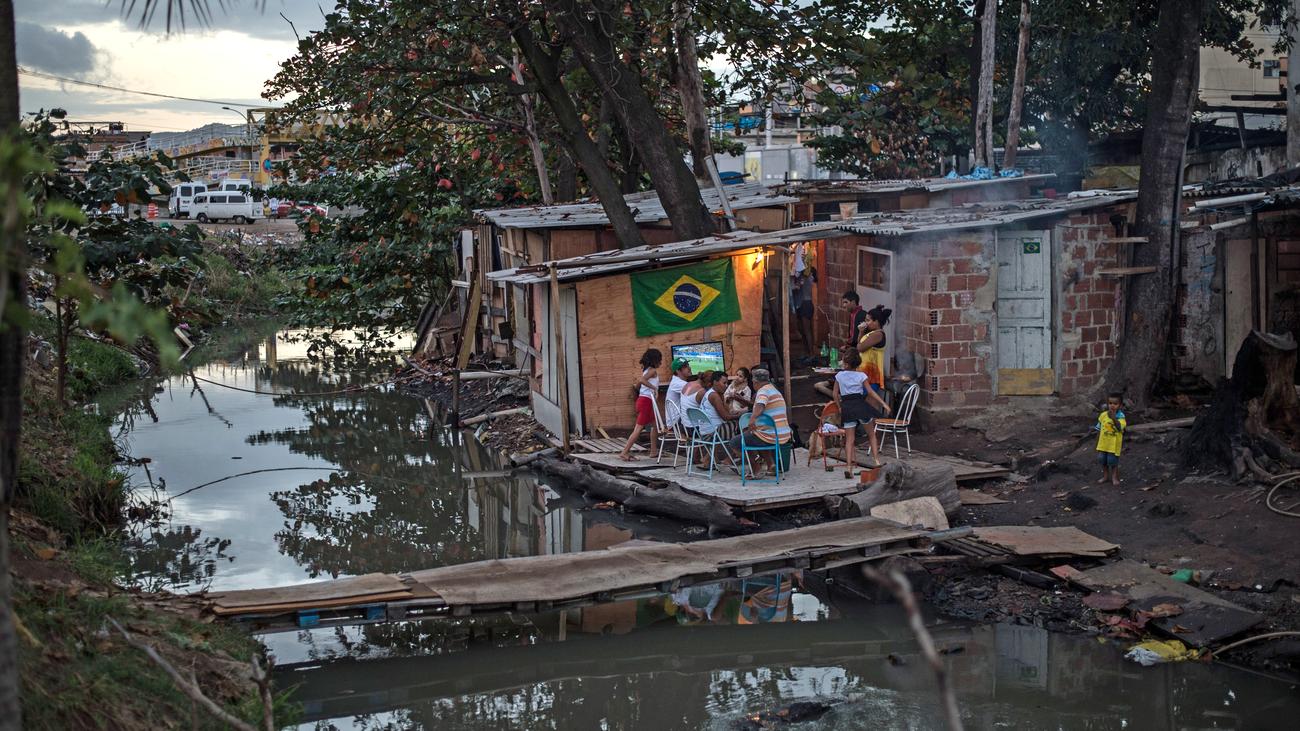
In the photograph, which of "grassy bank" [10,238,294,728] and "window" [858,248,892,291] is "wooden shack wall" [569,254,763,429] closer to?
"window" [858,248,892,291]

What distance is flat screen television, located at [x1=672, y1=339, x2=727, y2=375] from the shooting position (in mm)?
15266

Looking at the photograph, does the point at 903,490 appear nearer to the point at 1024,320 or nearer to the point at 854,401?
the point at 854,401

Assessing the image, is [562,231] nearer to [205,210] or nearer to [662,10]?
[662,10]

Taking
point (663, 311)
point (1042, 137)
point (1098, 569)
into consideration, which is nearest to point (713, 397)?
point (663, 311)

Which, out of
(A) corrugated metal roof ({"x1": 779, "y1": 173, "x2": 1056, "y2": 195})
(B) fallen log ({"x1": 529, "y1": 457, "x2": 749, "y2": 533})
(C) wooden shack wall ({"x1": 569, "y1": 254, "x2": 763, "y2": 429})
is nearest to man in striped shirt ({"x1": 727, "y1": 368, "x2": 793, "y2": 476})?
(B) fallen log ({"x1": 529, "y1": 457, "x2": 749, "y2": 533})

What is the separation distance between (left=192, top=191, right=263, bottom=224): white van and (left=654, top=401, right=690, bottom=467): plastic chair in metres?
38.2

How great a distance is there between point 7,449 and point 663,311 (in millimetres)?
8783

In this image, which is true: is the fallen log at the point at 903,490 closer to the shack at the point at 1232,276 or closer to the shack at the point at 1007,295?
the shack at the point at 1007,295

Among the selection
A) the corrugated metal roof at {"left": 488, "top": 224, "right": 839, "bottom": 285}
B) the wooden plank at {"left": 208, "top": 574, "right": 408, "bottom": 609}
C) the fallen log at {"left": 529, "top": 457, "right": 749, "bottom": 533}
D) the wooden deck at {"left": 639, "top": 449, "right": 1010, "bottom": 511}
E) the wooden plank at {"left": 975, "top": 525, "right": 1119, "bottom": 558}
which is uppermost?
the corrugated metal roof at {"left": 488, "top": 224, "right": 839, "bottom": 285}

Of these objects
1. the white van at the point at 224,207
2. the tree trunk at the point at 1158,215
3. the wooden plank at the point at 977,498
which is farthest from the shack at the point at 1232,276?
the white van at the point at 224,207

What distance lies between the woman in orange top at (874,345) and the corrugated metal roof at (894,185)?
446 cm

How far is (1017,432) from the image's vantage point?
48.3 feet

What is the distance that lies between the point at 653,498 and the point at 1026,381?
5.53m

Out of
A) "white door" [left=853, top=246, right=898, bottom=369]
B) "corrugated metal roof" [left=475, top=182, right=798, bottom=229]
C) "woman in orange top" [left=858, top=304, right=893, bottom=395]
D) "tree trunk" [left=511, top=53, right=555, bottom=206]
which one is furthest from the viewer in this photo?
"tree trunk" [left=511, top=53, right=555, bottom=206]
